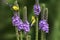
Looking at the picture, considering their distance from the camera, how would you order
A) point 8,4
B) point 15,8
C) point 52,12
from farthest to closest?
point 52,12
point 8,4
point 15,8

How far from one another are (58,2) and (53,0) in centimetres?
4

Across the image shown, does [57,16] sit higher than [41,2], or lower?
lower

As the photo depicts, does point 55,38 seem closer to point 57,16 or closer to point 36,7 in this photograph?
point 57,16

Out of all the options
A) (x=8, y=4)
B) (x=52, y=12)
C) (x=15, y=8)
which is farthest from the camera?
(x=52, y=12)

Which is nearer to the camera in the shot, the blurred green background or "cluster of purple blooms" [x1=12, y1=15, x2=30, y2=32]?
"cluster of purple blooms" [x1=12, y1=15, x2=30, y2=32]

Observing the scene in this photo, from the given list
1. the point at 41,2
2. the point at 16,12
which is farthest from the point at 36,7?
the point at 41,2

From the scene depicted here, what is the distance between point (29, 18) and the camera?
135 centimetres

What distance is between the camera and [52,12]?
4.67 feet

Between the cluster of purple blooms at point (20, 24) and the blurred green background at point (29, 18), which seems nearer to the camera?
the cluster of purple blooms at point (20, 24)

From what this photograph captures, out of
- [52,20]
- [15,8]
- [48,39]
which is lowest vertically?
[48,39]

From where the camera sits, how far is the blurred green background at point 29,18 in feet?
4.34

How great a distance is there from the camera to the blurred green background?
1323 millimetres

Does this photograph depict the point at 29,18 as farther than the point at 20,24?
Yes

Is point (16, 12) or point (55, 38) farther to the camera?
point (55, 38)
